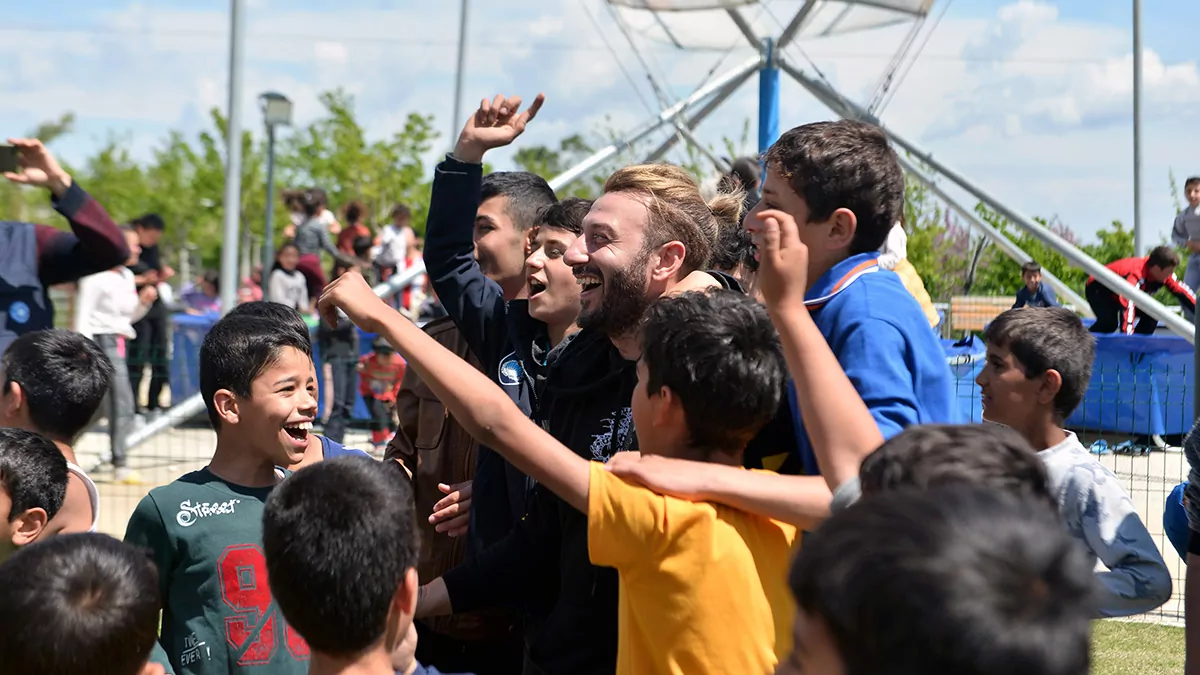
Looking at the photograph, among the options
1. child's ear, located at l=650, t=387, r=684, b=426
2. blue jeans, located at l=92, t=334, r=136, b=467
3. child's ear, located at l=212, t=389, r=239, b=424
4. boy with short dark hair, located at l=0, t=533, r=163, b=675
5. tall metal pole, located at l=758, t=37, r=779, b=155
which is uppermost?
tall metal pole, located at l=758, t=37, r=779, b=155

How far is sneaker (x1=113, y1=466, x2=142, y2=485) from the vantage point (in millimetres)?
9781

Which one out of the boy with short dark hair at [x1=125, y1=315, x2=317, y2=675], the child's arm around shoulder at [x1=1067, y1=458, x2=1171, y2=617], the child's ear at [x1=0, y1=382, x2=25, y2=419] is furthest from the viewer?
the child's ear at [x1=0, y1=382, x2=25, y2=419]

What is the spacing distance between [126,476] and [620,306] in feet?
26.3

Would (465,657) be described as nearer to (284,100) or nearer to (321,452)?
(321,452)

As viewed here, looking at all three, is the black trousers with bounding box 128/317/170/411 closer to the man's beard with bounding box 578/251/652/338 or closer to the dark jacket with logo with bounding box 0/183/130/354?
the dark jacket with logo with bounding box 0/183/130/354

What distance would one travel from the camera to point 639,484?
2217 millimetres

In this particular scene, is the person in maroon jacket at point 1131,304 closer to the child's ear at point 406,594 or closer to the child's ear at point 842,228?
the child's ear at point 842,228

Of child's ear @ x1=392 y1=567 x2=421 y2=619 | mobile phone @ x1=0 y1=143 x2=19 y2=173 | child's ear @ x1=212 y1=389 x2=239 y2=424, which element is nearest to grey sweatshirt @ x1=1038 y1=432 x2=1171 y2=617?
child's ear @ x1=392 y1=567 x2=421 y2=619

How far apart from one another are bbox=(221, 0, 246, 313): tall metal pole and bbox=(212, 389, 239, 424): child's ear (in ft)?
31.8

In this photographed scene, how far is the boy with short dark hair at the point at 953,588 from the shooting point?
3.86 feet

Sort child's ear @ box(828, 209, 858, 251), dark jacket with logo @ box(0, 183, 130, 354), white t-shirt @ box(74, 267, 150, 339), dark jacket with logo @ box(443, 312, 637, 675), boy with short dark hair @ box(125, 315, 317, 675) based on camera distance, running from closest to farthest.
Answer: child's ear @ box(828, 209, 858, 251) → dark jacket with logo @ box(443, 312, 637, 675) → boy with short dark hair @ box(125, 315, 317, 675) → dark jacket with logo @ box(0, 183, 130, 354) → white t-shirt @ box(74, 267, 150, 339)

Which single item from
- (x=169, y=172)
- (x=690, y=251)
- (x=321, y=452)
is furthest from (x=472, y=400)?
(x=169, y=172)

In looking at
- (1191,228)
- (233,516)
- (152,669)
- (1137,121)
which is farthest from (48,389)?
(1137,121)

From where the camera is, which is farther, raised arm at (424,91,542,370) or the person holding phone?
the person holding phone
